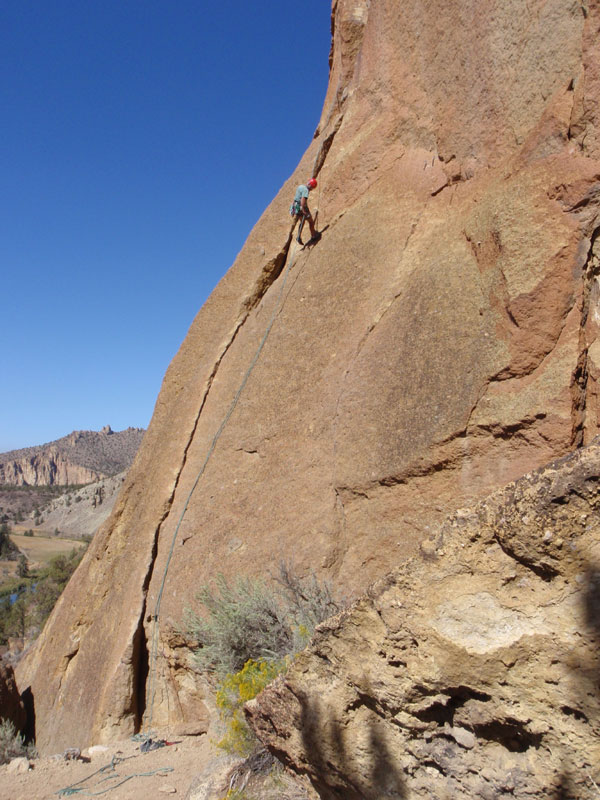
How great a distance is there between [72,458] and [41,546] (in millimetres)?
57456

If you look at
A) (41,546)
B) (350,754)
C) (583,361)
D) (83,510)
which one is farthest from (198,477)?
(83,510)

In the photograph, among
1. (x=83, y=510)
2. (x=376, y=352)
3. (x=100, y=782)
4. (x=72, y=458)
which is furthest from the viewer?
(x=72, y=458)

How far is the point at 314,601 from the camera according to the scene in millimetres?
5164

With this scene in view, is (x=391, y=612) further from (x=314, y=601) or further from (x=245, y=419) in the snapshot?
(x=245, y=419)

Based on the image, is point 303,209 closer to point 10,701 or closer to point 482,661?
point 482,661

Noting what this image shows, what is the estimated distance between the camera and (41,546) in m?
59.0

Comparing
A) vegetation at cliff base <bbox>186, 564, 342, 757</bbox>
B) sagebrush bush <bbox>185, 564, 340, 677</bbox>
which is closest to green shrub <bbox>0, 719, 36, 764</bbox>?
vegetation at cliff base <bbox>186, 564, 342, 757</bbox>

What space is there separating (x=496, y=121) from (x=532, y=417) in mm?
3197

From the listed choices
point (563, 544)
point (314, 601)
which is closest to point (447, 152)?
point (314, 601)

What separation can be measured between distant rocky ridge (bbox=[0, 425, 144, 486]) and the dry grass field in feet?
95.6

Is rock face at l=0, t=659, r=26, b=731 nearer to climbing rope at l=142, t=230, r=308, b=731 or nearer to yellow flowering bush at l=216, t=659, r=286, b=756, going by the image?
climbing rope at l=142, t=230, r=308, b=731

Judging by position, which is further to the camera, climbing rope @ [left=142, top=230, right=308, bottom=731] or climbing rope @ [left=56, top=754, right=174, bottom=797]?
climbing rope @ [left=142, top=230, right=308, bottom=731]

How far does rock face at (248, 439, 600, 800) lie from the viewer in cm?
212

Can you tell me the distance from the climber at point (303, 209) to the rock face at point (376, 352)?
0.17m
